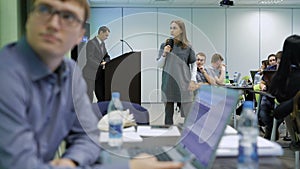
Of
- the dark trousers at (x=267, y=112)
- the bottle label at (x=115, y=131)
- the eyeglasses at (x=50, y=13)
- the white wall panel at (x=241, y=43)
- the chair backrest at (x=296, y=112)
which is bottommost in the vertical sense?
the dark trousers at (x=267, y=112)

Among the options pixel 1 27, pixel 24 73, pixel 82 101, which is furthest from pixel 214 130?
pixel 1 27

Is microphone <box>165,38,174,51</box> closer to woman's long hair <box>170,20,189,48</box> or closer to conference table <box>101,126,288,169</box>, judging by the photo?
woman's long hair <box>170,20,189,48</box>

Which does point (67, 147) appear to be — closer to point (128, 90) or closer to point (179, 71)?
point (128, 90)

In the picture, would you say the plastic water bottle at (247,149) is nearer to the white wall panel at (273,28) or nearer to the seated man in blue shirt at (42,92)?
the seated man in blue shirt at (42,92)

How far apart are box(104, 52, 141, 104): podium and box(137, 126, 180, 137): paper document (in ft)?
3.31

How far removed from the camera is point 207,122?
1.17m

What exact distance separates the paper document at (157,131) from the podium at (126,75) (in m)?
1.01

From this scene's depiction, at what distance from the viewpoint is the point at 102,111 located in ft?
5.74

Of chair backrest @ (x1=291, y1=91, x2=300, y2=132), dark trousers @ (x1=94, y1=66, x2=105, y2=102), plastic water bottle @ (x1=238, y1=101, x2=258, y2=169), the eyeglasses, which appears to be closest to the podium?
dark trousers @ (x1=94, y1=66, x2=105, y2=102)

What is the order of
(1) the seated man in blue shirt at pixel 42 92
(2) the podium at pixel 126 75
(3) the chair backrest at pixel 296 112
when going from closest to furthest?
1. (1) the seated man in blue shirt at pixel 42 92
2. (3) the chair backrest at pixel 296 112
3. (2) the podium at pixel 126 75

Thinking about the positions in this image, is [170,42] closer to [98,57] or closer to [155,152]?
[98,57]

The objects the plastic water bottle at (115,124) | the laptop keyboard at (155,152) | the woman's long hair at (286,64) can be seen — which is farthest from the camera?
the woman's long hair at (286,64)

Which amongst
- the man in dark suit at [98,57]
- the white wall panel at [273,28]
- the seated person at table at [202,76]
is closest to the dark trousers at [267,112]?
the seated person at table at [202,76]

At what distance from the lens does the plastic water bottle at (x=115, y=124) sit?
1.28 metres
